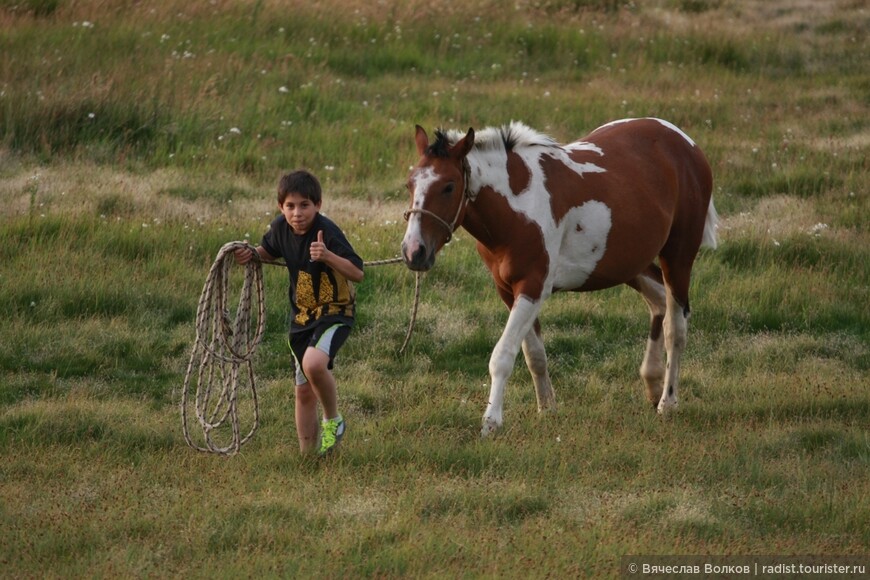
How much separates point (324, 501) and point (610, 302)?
434cm

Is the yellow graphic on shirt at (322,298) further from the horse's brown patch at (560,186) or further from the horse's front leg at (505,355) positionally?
the horse's brown patch at (560,186)

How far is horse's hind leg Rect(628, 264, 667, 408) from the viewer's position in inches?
313

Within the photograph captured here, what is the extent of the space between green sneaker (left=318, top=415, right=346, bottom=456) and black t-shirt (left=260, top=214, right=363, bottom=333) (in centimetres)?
53

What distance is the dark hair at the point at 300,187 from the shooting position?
6.10 meters

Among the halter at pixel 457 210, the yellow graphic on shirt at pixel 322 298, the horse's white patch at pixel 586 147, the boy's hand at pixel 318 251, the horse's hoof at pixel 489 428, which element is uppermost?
the horse's white patch at pixel 586 147

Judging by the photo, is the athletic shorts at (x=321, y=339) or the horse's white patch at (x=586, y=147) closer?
the athletic shorts at (x=321, y=339)

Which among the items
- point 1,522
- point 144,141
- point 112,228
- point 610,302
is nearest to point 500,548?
point 1,522

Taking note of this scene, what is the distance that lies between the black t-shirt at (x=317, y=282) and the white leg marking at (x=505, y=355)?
95cm

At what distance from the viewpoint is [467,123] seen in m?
13.8

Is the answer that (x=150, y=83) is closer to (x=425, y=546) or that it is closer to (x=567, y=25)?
(x=567, y=25)

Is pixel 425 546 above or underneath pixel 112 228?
underneath

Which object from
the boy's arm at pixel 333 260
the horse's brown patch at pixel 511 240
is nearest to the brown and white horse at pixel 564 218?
the horse's brown patch at pixel 511 240

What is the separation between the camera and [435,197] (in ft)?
21.1

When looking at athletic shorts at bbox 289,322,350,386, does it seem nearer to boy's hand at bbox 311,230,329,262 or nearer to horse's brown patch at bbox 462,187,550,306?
boy's hand at bbox 311,230,329,262
